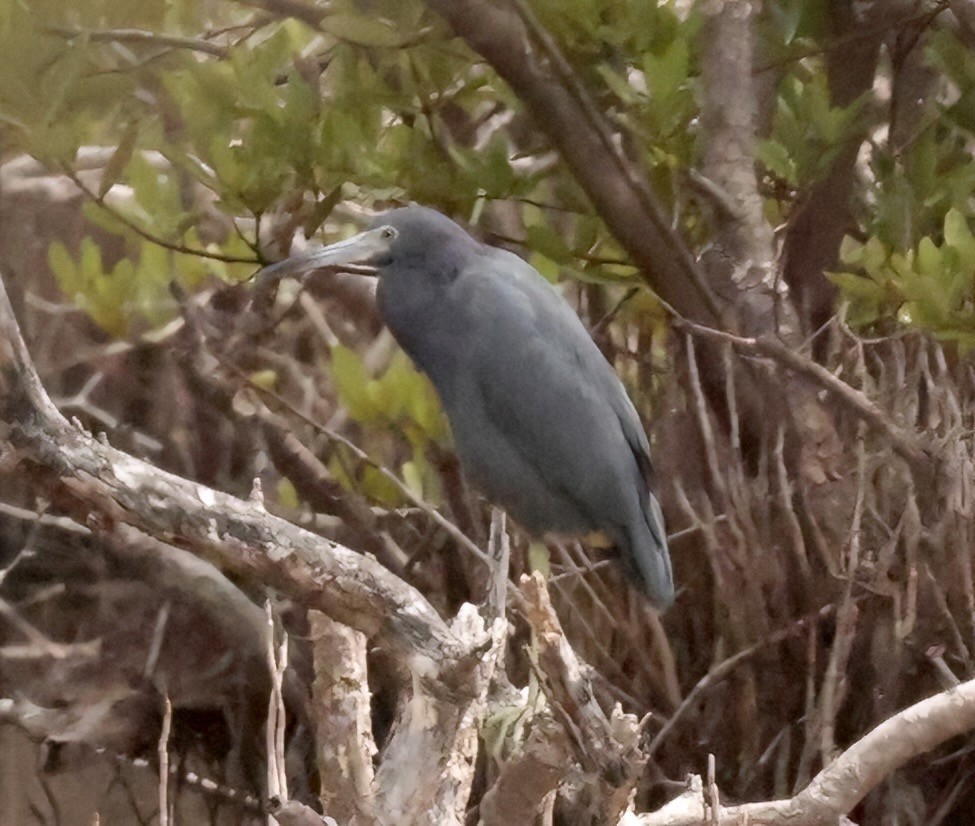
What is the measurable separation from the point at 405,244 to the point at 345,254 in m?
0.05

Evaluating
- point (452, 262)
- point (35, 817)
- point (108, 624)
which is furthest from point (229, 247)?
point (35, 817)

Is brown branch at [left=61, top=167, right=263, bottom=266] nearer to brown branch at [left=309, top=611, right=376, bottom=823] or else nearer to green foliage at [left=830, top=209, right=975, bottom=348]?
brown branch at [left=309, top=611, right=376, bottom=823]

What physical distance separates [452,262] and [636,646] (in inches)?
16.9

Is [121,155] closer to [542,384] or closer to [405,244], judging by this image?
[405,244]

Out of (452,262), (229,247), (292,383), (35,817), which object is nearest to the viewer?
(452,262)

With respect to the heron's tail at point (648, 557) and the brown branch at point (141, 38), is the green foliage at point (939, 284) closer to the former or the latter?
the heron's tail at point (648, 557)

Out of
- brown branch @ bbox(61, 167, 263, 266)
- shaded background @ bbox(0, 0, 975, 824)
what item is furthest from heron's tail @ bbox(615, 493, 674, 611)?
brown branch @ bbox(61, 167, 263, 266)

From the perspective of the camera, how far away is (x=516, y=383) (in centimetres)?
100

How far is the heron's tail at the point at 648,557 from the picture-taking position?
39.7 inches

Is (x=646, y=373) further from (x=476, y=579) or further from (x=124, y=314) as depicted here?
(x=124, y=314)

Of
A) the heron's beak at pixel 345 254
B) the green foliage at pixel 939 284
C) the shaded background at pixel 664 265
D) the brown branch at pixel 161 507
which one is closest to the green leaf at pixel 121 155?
the shaded background at pixel 664 265

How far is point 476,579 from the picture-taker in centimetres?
127

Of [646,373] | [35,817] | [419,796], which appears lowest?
[35,817]

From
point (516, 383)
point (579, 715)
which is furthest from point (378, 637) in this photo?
point (516, 383)
